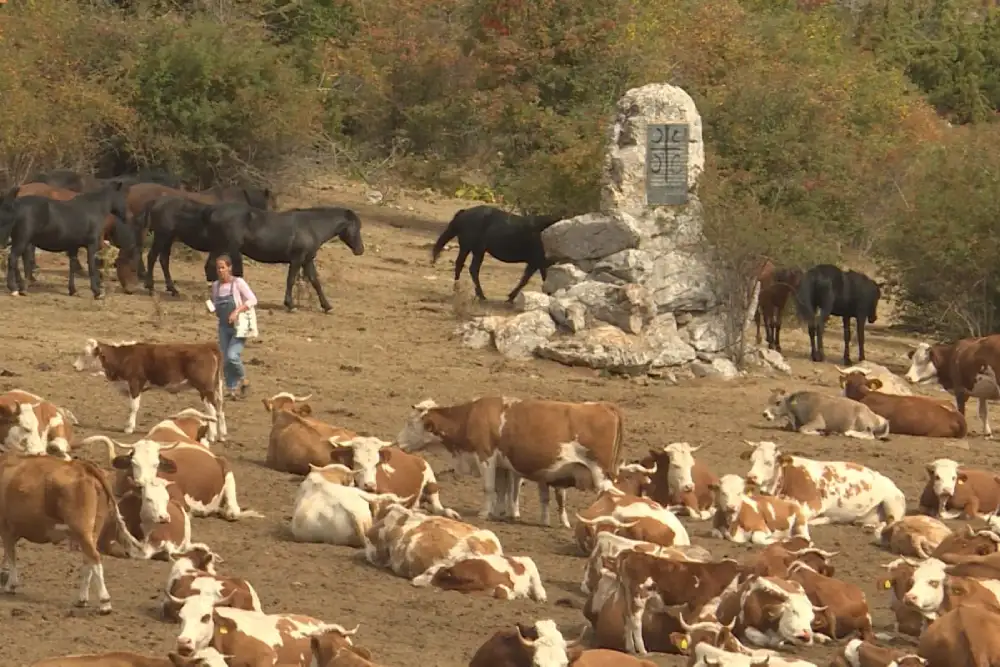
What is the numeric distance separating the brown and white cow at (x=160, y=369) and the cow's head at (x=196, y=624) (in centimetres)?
792

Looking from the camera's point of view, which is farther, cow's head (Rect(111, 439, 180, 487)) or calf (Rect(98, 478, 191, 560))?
cow's head (Rect(111, 439, 180, 487))

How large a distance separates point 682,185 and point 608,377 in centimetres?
362

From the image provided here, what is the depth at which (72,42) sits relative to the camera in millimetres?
37969

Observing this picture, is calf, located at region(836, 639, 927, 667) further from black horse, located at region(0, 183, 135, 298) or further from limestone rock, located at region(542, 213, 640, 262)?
black horse, located at region(0, 183, 135, 298)

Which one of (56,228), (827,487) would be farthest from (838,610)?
(56,228)

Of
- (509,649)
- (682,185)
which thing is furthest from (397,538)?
(682,185)

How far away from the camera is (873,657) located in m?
11.6

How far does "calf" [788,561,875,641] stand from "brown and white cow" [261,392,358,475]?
5534 millimetres

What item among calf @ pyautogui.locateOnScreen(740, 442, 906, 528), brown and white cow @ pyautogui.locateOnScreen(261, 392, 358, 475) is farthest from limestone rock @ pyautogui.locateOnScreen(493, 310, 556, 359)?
calf @ pyautogui.locateOnScreen(740, 442, 906, 528)

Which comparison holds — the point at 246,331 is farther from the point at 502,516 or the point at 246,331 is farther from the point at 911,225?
the point at 911,225

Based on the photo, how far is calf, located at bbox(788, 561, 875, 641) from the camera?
43.8ft

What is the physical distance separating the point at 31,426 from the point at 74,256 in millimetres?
12627

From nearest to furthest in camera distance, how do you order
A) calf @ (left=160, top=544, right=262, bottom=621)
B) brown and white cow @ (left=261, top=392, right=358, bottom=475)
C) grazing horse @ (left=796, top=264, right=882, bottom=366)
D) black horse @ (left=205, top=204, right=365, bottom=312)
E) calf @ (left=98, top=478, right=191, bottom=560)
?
calf @ (left=160, top=544, right=262, bottom=621) < calf @ (left=98, top=478, right=191, bottom=560) < brown and white cow @ (left=261, top=392, right=358, bottom=475) < black horse @ (left=205, top=204, right=365, bottom=312) < grazing horse @ (left=796, top=264, right=882, bottom=366)

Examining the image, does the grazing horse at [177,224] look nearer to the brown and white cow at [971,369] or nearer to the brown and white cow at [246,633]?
the brown and white cow at [971,369]
